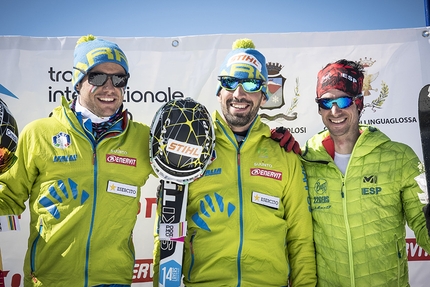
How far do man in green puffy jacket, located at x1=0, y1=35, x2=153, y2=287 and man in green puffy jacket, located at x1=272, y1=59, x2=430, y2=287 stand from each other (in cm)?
129

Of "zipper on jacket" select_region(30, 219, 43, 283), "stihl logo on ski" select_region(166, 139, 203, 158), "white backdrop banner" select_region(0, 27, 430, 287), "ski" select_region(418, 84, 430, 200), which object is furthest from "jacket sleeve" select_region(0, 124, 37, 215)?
"ski" select_region(418, 84, 430, 200)

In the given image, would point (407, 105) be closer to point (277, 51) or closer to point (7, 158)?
point (277, 51)

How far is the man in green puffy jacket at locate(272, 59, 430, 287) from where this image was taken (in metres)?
2.92

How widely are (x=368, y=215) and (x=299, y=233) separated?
20.2 inches

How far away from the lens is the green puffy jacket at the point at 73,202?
2.69 metres

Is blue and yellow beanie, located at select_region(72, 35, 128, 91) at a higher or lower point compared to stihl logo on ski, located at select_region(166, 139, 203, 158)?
higher

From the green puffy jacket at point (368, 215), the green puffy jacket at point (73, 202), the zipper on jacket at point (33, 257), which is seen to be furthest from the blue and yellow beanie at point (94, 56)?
the green puffy jacket at point (368, 215)

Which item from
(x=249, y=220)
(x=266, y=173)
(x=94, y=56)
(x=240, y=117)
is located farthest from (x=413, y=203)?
(x=94, y=56)

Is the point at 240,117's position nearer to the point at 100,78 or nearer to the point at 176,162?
the point at 176,162

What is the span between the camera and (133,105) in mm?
4770

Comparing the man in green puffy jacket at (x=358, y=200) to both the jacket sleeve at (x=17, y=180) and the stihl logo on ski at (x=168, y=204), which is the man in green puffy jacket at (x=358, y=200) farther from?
the jacket sleeve at (x=17, y=180)

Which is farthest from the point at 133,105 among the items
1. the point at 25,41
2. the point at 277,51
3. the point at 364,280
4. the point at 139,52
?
the point at 364,280

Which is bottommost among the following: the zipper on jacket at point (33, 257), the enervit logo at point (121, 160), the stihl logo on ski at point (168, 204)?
the zipper on jacket at point (33, 257)

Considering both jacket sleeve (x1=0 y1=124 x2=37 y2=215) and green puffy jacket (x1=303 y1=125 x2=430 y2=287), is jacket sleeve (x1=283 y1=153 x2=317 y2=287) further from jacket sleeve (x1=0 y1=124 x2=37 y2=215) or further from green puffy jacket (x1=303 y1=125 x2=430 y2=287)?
jacket sleeve (x1=0 y1=124 x2=37 y2=215)
